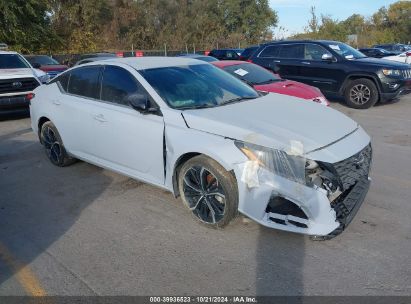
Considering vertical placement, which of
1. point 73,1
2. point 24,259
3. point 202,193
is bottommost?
point 24,259

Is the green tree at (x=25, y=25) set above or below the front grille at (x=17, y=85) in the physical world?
above

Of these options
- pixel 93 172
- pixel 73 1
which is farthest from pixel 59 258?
pixel 73 1

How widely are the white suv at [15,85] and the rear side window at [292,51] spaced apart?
6.78 metres

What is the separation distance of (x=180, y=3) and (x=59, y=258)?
49734 millimetres

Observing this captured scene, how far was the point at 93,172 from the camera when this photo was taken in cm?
577

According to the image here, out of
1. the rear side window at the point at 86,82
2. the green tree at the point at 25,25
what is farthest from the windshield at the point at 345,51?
the green tree at the point at 25,25

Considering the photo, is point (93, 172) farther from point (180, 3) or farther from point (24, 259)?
point (180, 3)

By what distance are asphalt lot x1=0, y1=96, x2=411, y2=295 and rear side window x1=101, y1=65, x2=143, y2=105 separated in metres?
1.17

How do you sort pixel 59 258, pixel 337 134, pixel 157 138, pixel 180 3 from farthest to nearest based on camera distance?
pixel 180 3
pixel 157 138
pixel 337 134
pixel 59 258

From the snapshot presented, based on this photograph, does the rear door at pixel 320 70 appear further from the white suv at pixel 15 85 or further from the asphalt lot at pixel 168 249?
the white suv at pixel 15 85

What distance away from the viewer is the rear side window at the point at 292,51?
11.3 m

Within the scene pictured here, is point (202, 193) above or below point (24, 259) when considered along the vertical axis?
above

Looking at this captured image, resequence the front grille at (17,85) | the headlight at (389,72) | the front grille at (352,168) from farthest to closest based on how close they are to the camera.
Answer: the headlight at (389,72) → the front grille at (17,85) → the front grille at (352,168)

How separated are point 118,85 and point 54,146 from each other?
186 centimetres
